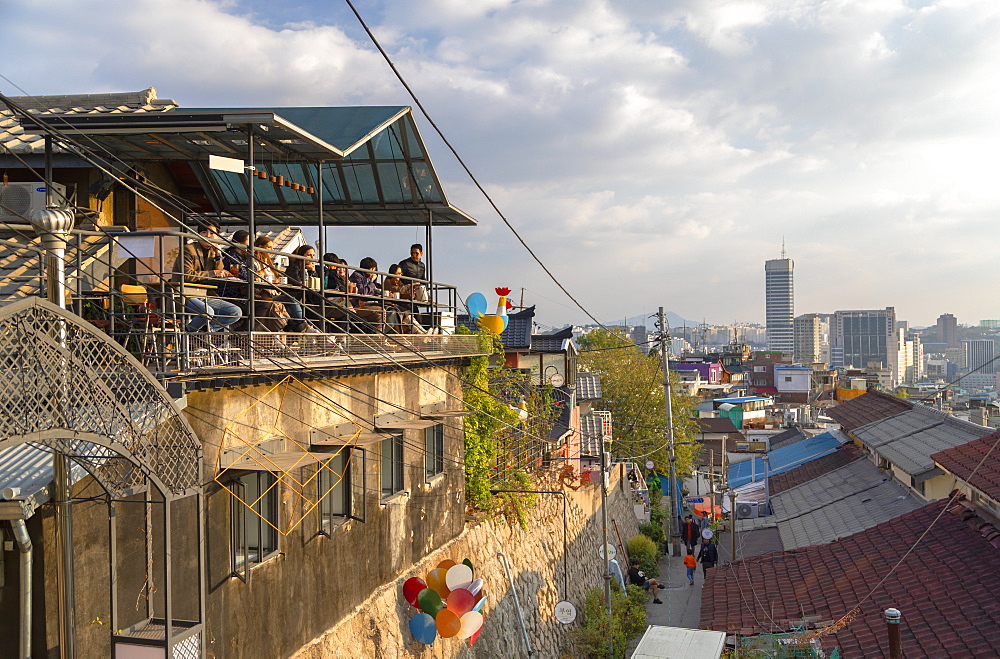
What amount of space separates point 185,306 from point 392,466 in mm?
5336

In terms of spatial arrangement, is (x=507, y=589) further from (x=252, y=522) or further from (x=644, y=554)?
(x=644, y=554)

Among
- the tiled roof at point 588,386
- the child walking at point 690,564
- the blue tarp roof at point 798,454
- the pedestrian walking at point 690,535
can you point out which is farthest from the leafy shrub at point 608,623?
the tiled roof at point 588,386

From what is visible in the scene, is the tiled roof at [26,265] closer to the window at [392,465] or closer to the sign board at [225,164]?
the sign board at [225,164]

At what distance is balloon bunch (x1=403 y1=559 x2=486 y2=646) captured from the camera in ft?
41.1

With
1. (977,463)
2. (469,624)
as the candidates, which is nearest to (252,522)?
(469,624)

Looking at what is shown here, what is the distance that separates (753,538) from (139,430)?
21844mm

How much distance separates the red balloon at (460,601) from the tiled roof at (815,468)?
17053 millimetres

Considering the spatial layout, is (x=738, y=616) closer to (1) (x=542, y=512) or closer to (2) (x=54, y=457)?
(1) (x=542, y=512)

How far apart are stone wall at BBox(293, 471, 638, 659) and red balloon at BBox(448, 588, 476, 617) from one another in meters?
0.64

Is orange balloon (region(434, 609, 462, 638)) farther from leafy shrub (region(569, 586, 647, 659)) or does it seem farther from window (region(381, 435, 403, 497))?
leafy shrub (region(569, 586, 647, 659))

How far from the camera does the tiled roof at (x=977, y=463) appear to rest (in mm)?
13086

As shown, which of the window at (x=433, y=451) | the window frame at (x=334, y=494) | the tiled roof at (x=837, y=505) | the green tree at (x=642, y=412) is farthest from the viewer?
the green tree at (x=642, y=412)

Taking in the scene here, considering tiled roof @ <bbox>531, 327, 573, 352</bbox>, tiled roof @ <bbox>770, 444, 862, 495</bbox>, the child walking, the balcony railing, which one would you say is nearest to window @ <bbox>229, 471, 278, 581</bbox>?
the balcony railing

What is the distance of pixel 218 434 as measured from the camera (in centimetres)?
808
